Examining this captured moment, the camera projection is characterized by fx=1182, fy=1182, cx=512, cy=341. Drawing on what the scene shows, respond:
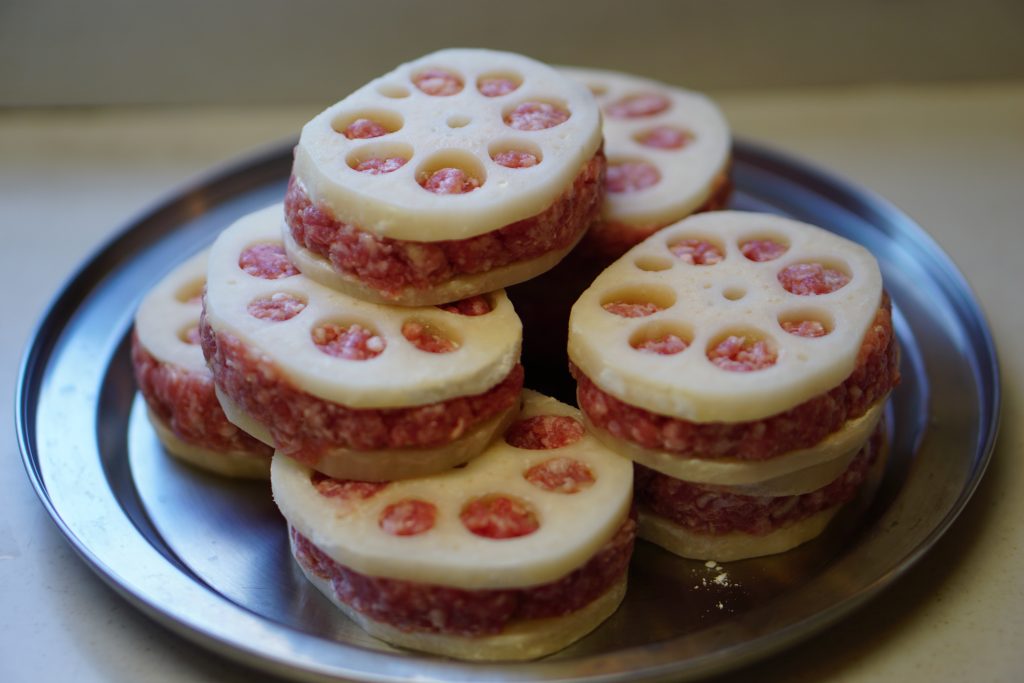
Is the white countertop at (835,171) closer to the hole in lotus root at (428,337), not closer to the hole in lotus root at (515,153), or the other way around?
the hole in lotus root at (428,337)

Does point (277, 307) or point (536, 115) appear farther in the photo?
point (536, 115)

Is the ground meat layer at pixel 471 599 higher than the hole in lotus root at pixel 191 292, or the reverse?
the hole in lotus root at pixel 191 292

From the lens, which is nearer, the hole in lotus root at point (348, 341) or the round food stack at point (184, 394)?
the hole in lotus root at point (348, 341)

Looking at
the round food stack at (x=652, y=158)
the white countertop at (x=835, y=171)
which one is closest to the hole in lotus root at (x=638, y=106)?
the round food stack at (x=652, y=158)

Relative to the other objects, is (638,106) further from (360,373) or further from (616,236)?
(360,373)

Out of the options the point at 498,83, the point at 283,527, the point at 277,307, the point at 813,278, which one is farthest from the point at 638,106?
the point at 283,527

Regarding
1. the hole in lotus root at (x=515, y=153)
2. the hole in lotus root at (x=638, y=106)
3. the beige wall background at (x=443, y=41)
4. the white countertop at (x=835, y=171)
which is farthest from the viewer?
the beige wall background at (x=443, y=41)

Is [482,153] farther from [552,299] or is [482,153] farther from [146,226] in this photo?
[146,226]

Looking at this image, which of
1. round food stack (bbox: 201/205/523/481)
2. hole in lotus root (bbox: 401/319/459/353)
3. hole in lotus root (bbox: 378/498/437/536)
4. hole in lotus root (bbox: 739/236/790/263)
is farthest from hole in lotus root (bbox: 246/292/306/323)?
hole in lotus root (bbox: 739/236/790/263)

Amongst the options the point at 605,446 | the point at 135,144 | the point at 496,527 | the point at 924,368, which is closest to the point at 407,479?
the point at 496,527
